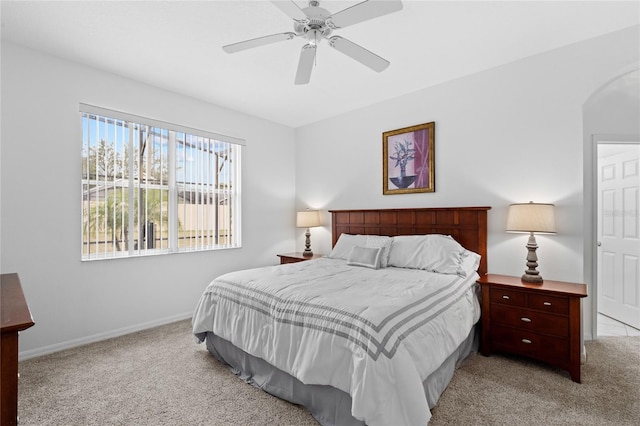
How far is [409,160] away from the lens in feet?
12.5

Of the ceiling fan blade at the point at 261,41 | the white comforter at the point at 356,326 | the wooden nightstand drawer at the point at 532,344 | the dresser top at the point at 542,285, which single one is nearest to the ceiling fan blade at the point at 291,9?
the ceiling fan blade at the point at 261,41

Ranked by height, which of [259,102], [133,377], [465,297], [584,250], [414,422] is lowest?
[133,377]

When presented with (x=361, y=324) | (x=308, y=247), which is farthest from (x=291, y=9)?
(x=308, y=247)

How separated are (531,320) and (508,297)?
221mm

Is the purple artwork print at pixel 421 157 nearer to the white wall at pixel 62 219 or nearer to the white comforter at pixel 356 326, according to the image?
the white comforter at pixel 356 326

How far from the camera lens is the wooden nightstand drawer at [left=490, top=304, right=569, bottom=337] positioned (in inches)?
93.2

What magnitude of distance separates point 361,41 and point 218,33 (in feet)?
3.81

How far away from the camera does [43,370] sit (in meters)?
2.48

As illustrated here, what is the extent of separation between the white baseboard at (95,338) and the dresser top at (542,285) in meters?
3.30

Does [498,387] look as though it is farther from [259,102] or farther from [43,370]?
[259,102]

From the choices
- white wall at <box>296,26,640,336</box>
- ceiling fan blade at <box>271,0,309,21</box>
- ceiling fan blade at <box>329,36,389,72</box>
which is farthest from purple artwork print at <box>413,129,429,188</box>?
ceiling fan blade at <box>271,0,309,21</box>

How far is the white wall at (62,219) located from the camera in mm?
2686

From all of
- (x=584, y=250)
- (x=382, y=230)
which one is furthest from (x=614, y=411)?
(x=382, y=230)

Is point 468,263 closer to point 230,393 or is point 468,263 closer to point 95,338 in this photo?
point 230,393
